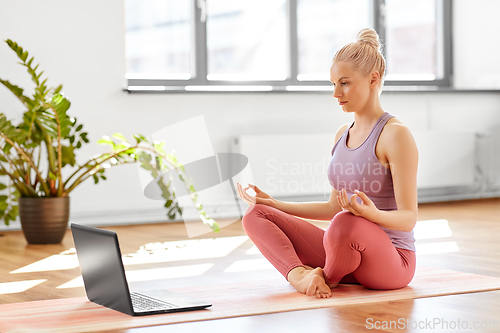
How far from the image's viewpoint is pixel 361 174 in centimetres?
200

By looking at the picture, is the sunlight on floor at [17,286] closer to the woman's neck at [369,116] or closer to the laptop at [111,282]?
the laptop at [111,282]

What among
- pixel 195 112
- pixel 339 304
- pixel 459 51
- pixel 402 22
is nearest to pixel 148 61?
pixel 195 112

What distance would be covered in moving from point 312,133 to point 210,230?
1459 millimetres

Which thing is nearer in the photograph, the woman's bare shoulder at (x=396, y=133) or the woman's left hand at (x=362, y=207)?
the woman's left hand at (x=362, y=207)

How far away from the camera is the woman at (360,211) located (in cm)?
192

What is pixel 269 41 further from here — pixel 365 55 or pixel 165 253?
pixel 365 55

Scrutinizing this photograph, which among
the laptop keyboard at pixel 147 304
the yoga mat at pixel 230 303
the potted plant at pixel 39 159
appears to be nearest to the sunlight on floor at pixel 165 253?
the potted plant at pixel 39 159

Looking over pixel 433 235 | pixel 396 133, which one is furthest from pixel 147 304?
pixel 433 235

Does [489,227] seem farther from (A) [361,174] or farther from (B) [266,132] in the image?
(A) [361,174]

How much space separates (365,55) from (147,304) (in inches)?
37.4

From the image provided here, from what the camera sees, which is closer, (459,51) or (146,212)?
(146,212)

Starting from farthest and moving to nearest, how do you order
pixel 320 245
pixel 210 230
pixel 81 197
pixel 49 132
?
1. pixel 81 197
2. pixel 210 230
3. pixel 49 132
4. pixel 320 245

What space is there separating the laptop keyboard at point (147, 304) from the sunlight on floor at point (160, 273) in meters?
0.43

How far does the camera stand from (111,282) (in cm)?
183
